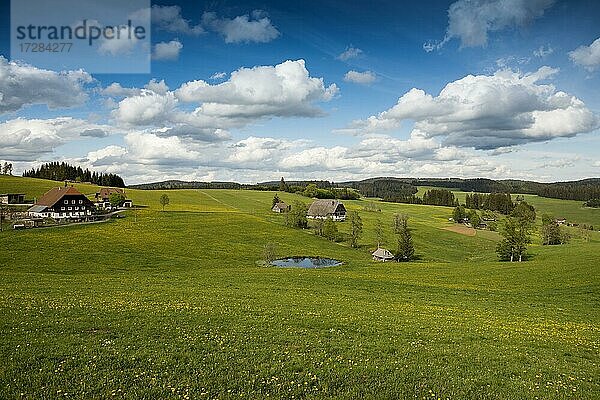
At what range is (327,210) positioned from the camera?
465 ft

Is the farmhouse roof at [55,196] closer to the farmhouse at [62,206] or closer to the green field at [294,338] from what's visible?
the farmhouse at [62,206]

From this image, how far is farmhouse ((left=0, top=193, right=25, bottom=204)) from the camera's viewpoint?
419 feet

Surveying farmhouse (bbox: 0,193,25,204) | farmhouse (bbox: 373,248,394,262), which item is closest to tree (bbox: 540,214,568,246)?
farmhouse (bbox: 373,248,394,262)

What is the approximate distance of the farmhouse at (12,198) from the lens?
128 meters

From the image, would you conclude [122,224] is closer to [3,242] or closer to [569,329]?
[3,242]

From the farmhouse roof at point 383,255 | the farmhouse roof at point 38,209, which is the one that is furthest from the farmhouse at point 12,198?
the farmhouse roof at point 383,255

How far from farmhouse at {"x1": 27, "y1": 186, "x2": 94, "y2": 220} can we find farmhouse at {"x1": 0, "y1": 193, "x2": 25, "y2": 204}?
23.9 metres

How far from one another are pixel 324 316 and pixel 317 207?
122 m

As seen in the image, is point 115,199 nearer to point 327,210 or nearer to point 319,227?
point 319,227

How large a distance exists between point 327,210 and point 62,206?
76.5 meters

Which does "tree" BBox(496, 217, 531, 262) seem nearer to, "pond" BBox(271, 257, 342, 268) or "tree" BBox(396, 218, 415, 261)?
"tree" BBox(396, 218, 415, 261)

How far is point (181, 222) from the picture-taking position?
10650 cm

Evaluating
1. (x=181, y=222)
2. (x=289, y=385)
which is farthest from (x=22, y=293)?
(x=181, y=222)

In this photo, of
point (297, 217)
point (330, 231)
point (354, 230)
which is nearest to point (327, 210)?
point (297, 217)
